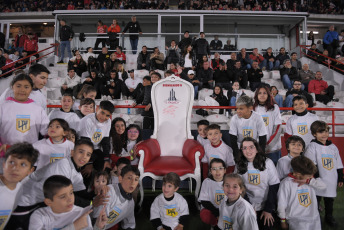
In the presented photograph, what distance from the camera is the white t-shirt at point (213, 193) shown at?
8.91 feet

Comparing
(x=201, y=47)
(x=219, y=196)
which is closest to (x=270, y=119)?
(x=219, y=196)

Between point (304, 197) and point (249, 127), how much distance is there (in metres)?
0.92

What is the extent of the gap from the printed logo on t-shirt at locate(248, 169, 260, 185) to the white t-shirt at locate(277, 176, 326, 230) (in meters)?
0.22

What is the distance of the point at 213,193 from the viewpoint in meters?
2.73

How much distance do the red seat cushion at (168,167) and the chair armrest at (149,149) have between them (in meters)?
0.06

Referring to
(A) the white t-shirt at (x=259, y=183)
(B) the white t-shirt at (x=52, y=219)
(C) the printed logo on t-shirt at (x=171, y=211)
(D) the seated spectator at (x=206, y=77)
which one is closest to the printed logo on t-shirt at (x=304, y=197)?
(A) the white t-shirt at (x=259, y=183)

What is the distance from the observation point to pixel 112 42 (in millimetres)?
9016

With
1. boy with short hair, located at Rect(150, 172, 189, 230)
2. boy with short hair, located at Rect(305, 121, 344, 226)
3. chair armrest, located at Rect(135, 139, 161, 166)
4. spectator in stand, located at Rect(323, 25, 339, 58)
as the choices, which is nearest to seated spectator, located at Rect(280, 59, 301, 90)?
spectator in stand, located at Rect(323, 25, 339, 58)

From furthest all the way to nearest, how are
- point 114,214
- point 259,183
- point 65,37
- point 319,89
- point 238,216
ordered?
point 65,37 < point 319,89 < point 259,183 < point 114,214 < point 238,216

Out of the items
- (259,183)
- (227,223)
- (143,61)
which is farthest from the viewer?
(143,61)

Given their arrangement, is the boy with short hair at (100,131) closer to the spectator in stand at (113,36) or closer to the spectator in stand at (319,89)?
the spectator in stand at (319,89)

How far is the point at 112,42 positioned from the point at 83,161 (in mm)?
7237

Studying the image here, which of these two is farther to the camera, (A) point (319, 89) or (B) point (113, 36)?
(B) point (113, 36)

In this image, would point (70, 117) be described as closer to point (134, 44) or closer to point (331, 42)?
point (134, 44)
